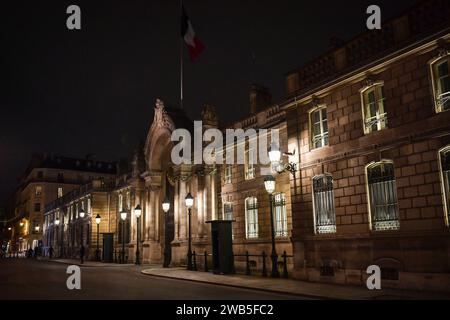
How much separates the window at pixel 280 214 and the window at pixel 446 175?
945 cm

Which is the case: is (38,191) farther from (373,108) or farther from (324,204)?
(373,108)

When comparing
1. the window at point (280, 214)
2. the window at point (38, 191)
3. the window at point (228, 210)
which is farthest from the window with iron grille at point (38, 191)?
the window at point (280, 214)

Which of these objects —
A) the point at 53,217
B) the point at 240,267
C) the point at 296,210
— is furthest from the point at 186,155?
the point at 53,217

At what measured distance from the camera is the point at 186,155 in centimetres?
3272

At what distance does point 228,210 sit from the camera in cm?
2852

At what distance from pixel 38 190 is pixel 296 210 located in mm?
85241

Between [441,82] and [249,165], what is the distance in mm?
12938

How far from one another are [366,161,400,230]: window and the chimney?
1251cm

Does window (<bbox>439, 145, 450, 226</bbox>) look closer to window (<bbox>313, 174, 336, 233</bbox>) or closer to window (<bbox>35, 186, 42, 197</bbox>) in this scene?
window (<bbox>313, 174, 336, 233</bbox>)

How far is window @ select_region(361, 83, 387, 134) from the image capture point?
1772 centimetres

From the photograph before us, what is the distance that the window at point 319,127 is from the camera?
20250mm

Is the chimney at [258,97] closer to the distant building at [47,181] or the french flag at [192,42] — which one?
the french flag at [192,42]

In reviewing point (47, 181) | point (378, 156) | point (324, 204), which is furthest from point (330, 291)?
point (47, 181)
